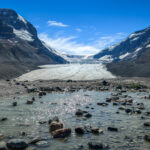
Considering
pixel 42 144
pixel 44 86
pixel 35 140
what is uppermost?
pixel 44 86

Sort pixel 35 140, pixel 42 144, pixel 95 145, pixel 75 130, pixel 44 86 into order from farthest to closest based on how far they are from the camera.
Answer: pixel 44 86 < pixel 75 130 < pixel 35 140 < pixel 42 144 < pixel 95 145

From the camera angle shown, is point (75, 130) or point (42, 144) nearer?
point (42, 144)

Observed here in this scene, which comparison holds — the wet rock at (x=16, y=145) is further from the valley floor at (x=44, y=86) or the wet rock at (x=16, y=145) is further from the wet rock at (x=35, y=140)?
the valley floor at (x=44, y=86)

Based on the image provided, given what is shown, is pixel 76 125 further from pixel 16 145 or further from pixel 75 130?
pixel 16 145

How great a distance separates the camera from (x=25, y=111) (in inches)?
961

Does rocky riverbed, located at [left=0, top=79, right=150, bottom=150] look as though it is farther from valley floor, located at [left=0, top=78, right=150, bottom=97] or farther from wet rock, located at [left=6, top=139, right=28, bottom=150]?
valley floor, located at [left=0, top=78, right=150, bottom=97]

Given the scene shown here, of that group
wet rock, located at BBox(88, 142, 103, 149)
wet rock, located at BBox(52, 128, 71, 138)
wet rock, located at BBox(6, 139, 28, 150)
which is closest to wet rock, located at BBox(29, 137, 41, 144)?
wet rock, located at BBox(6, 139, 28, 150)

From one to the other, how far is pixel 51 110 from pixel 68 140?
10900mm

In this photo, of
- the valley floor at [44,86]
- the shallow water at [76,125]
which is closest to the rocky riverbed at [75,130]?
the shallow water at [76,125]

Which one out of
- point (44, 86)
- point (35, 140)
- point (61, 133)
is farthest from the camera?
point (44, 86)

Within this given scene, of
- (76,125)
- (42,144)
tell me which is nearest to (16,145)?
(42,144)

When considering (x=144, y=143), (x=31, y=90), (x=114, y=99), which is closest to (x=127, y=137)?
(x=144, y=143)

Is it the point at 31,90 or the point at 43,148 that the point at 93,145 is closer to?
the point at 43,148

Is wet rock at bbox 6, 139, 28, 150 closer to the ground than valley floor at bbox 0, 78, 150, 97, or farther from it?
closer to the ground
